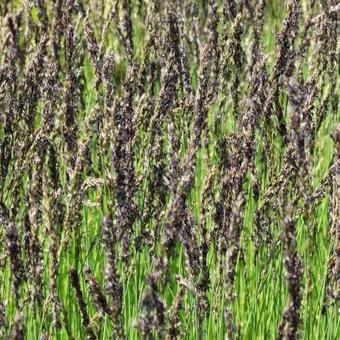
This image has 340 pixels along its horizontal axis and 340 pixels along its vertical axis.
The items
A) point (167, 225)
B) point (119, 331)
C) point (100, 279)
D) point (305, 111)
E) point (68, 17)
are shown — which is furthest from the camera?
point (100, 279)

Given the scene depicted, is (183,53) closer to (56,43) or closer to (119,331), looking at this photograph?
(56,43)

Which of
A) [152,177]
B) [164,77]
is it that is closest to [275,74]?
[164,77]

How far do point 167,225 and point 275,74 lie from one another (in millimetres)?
1024

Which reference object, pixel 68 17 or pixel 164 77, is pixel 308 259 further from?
pixel 68 17

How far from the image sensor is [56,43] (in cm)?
319

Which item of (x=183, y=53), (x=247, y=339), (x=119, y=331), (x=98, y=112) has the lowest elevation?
(x=247, y=339)

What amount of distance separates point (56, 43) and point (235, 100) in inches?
29.7

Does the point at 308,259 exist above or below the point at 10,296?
above

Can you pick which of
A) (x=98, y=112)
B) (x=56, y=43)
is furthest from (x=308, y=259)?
(x=56, y=43)

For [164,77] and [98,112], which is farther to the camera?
[98,112]

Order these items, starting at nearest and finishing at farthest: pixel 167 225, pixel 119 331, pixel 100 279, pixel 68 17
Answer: pixel 167 225 → pixel 119 331 → pixel 68 17 → pixel 100 279

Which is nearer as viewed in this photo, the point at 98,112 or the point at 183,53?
the point at 98,112

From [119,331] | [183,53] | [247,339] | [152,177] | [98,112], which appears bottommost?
[247,339]

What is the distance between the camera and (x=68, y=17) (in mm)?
2904
